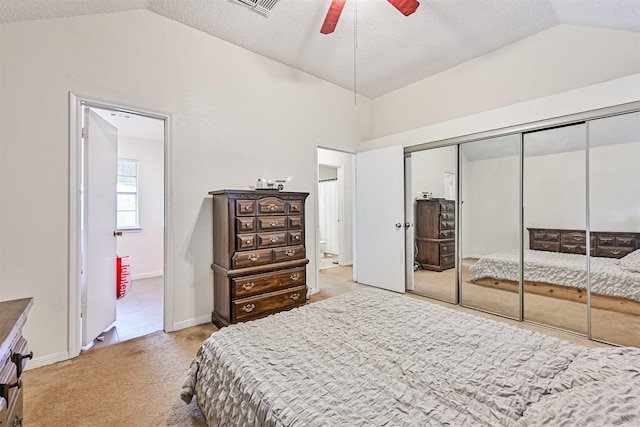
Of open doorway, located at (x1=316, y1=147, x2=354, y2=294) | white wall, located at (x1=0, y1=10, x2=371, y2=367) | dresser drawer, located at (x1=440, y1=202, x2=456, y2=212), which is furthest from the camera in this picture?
open doorway, located at (x1=316, y1=147, x2=354, y2=294)

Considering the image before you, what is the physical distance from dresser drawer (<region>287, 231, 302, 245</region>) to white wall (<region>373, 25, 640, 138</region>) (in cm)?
233

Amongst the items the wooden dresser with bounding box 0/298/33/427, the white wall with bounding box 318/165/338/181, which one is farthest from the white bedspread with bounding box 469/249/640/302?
the white wall with bounding box 318/165/338/181

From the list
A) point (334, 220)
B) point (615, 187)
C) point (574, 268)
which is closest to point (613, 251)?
point (574, 268)

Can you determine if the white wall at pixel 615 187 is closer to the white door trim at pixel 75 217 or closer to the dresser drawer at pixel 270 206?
the dresser drawer at pixel 270 206

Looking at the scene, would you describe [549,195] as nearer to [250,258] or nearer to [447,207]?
[447,207]

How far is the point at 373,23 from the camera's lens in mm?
2777

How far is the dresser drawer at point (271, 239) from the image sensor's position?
9.48 feet

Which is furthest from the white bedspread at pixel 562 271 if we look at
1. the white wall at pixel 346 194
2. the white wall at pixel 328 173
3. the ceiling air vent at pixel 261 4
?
the white wall at pixel 328 173

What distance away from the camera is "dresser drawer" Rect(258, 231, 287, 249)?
2.89m

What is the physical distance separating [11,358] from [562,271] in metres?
3.99

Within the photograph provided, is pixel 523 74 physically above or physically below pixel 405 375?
above

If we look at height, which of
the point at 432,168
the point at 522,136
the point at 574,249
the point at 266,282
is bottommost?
the point at 266,282

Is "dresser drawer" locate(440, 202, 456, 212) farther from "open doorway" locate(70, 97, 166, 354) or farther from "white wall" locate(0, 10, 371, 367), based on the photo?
"open doorway" locate(70, 97, 166, 354)

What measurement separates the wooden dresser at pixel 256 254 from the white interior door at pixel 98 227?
1.01 meters
